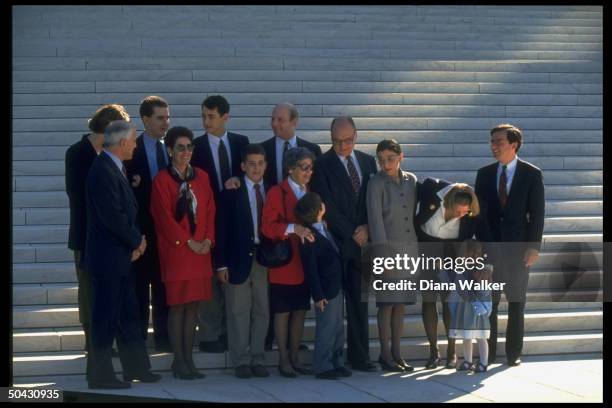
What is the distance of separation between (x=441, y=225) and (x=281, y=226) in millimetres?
1187

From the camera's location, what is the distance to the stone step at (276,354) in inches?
Result: 311

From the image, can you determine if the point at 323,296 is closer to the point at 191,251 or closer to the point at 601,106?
the point at 191,251

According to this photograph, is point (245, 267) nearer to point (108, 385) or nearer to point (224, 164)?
point (224, 164)

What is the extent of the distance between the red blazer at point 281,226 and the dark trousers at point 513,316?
1.52 m

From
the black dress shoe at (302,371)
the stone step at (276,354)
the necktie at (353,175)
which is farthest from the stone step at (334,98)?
the black dress shoe at (302,371)

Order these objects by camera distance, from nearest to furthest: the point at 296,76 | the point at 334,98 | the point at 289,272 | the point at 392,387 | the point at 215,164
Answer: the point at 392,387 → the point at 289,272 → the point at 215,164 → the point at 334,98 → the point at 296,76

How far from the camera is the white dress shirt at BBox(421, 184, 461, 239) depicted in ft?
26.9

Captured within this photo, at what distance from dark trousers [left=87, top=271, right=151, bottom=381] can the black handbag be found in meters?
0.93

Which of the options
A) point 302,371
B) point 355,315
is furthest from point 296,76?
point 302,371

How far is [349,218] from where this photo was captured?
324 inches

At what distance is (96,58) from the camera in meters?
13.6

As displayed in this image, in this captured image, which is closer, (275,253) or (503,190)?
(275,253)

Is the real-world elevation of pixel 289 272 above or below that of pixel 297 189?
below
